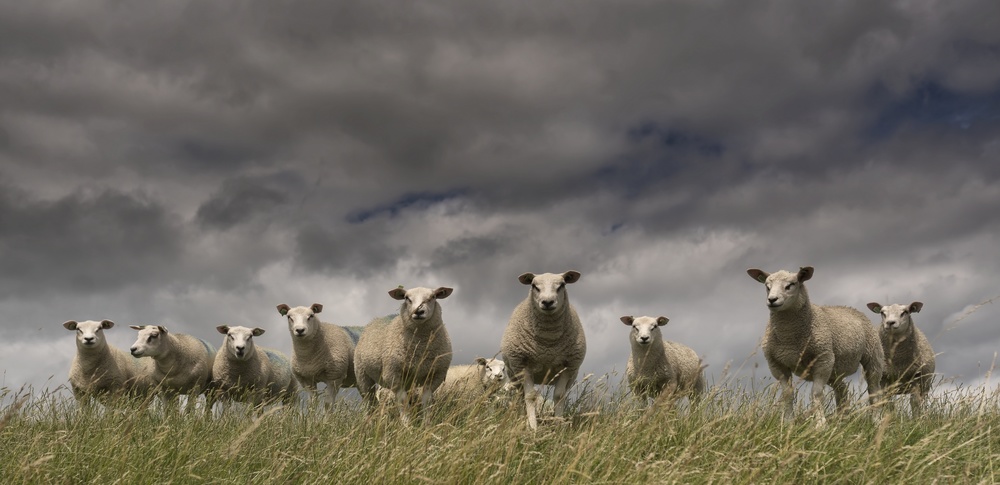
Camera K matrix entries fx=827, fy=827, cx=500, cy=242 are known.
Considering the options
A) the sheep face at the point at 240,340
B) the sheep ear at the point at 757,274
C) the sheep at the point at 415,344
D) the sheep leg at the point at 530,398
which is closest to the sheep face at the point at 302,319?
the sheep face at the point at 240,340

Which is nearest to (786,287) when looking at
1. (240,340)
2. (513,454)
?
(513,454)

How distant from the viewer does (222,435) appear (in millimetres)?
8164

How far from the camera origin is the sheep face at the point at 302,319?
46.7 feet

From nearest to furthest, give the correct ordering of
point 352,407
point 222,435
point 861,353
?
1. point 222,435
2. point 352,407
3. point 861,353

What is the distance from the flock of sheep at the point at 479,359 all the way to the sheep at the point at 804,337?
2 cm

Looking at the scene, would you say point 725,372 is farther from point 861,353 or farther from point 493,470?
point 861,353

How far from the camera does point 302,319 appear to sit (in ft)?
47.2

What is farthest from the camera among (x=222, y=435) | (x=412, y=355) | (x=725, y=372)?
(x=412, y=355)

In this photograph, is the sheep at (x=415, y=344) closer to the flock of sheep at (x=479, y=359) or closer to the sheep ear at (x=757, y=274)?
the flock of sheep at (x=479, y=359)

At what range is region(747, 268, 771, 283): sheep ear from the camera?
1245cm

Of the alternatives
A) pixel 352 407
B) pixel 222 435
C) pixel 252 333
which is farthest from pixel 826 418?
pixel 252 333

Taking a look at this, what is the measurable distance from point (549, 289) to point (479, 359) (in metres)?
4.49

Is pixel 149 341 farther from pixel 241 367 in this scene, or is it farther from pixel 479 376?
pixel 479 376

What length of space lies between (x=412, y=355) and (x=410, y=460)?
5722mm
